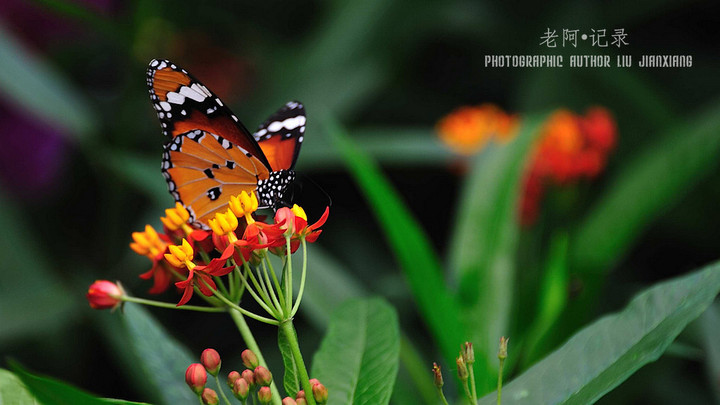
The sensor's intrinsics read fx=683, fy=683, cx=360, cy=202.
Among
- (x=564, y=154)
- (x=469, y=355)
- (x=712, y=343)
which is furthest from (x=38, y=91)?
(x=712, y=343)

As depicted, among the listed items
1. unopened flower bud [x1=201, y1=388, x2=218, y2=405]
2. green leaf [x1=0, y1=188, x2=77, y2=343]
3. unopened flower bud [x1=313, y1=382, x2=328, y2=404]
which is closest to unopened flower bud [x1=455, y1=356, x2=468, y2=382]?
unopened flower bud [x1=313, y1=382, x2=328, y2=404]

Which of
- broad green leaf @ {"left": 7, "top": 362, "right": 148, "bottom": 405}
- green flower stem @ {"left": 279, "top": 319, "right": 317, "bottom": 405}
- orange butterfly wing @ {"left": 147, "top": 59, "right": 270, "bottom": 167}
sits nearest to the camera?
broad green leaf @ {"left": 7, "top": 362, "right": 148, "bottom": 405}

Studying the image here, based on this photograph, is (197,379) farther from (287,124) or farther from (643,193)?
(643,193)

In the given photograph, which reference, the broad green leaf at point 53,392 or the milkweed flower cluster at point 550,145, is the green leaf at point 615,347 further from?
the milkweed flower cluster at point 550,145

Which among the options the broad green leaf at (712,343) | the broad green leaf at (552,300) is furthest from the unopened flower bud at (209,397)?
the broad green leaf at (712,343)

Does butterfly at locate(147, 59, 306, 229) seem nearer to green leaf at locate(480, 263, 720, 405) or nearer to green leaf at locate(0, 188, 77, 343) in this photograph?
green leaf at locate(480, 263, 720, 405)

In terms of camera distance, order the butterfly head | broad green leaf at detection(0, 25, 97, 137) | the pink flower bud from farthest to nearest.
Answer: broad green leaf at detection(0, 25, 97, 137) < the butterfly head < the pink flower bud

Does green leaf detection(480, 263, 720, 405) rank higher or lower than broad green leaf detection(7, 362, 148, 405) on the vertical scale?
lower
